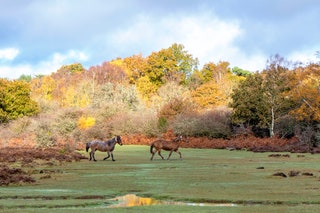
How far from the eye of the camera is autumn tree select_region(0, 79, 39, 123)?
63.9 m

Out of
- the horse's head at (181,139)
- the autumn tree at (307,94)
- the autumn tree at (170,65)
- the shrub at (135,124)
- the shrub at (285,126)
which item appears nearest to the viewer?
the horse's head at (181,139)

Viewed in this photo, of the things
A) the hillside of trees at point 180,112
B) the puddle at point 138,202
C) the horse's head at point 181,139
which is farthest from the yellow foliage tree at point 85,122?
the puddle at point 138,202

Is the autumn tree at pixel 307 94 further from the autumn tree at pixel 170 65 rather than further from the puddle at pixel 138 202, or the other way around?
the autumn tree at pixel 170 65

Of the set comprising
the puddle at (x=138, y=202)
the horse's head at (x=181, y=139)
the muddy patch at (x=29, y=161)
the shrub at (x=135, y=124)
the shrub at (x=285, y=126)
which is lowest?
the puddle at (x=138, y=202)

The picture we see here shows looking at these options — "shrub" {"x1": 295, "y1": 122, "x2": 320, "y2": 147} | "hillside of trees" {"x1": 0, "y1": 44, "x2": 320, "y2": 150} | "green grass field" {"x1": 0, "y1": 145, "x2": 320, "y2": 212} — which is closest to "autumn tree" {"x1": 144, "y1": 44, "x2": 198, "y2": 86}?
"hillside of trees" {"x1": 0, "y1": 44, "x2": 320, "y2": 150}

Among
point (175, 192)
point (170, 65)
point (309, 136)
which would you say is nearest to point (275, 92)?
point (309, 136)

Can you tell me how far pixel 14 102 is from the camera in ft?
213

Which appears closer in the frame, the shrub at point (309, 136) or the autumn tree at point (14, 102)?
the shrub at point (309, 136)

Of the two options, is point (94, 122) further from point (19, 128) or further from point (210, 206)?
point (210, 206)

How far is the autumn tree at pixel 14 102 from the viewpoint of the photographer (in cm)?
6389

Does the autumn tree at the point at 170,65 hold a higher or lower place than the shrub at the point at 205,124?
higher

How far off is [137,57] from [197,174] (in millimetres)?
95148

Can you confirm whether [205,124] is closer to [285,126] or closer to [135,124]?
[285,126]

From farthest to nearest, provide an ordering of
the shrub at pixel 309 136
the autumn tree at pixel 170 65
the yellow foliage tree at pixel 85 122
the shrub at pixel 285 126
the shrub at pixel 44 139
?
the autumn tree at pixel 170 65, the yellow foliage tree at pixel 85 122, the shrub at pixel 285 126, the shrub at pixel 309 136, the shrub at pixel 44 139
